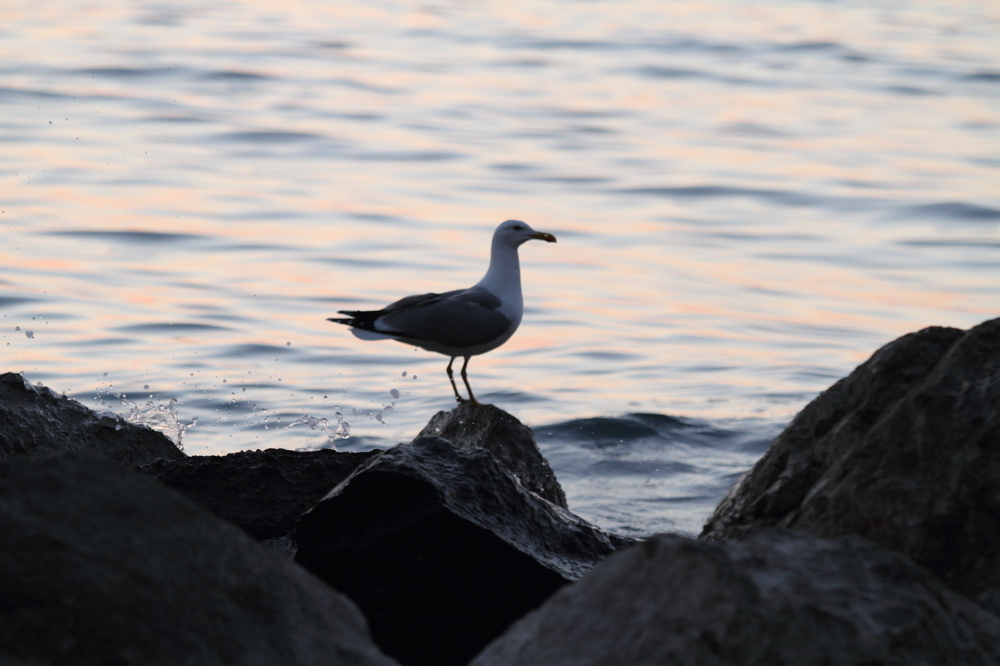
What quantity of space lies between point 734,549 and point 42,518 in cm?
138

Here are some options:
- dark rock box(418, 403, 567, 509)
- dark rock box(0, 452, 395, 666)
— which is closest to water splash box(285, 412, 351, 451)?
dark rock box(418, 403, 567, 509)

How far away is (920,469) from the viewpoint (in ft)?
10.5

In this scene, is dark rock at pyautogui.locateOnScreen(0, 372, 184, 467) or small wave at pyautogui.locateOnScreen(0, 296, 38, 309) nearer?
dark rock at pyautogui.locateOnScreen(0, 372, 184, 467)

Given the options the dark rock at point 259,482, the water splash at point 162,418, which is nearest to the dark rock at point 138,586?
the dark rock at point 259,482

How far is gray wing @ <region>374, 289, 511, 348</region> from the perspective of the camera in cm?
685

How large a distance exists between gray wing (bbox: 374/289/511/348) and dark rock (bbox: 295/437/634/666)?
268cm

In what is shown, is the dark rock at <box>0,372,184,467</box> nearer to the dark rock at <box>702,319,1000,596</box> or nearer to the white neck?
the white neck

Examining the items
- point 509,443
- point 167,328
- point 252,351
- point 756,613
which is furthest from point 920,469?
point 167,328

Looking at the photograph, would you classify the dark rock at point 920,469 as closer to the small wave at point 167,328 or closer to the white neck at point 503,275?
the white neck at point 503,275

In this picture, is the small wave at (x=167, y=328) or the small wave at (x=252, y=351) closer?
the small wave at (x=252, y=351)

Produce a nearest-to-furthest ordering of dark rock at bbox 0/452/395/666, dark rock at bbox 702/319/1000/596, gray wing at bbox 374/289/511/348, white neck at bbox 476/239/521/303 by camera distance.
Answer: dark rock at bbox 0/452/395/666, dark rock at bbox 702/319/1000/596, gray wing at bbox 374/289/511/348, white neck at bbox 476/239/521/303

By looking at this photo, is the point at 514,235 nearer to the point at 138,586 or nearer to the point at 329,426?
the point at 329,426

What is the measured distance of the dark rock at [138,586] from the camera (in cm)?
222

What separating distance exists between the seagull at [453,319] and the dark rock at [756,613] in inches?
169
